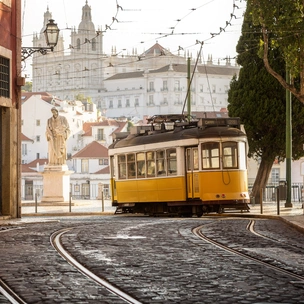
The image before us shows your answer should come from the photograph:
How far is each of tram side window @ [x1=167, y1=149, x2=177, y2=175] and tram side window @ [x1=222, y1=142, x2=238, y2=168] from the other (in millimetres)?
1456

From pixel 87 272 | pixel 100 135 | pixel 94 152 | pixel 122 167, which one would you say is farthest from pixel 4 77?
pixel 100 135

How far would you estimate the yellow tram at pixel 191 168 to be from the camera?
27266mm

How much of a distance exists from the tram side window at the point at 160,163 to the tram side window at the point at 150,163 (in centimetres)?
21

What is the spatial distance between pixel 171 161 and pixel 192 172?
→ 1006mm

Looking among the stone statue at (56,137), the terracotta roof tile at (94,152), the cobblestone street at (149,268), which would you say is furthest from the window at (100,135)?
the cobblestone street at (149,268)

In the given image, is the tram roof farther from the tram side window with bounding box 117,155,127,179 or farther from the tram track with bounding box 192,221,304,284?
the tram track with bounding box 192,221,304,284

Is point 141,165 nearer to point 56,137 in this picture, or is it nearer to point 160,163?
point 160,163

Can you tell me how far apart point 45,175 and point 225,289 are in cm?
3190

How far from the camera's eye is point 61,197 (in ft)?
136

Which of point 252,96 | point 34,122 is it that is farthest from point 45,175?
point 34,122

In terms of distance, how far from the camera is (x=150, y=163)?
2939 cm

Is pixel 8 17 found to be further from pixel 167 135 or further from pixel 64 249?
pixel 64 249

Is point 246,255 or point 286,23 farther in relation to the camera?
point 286,23

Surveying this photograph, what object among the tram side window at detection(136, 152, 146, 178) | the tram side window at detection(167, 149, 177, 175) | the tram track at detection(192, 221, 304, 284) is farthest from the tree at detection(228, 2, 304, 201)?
the tram track at detection(192, 221, 304, 284)
